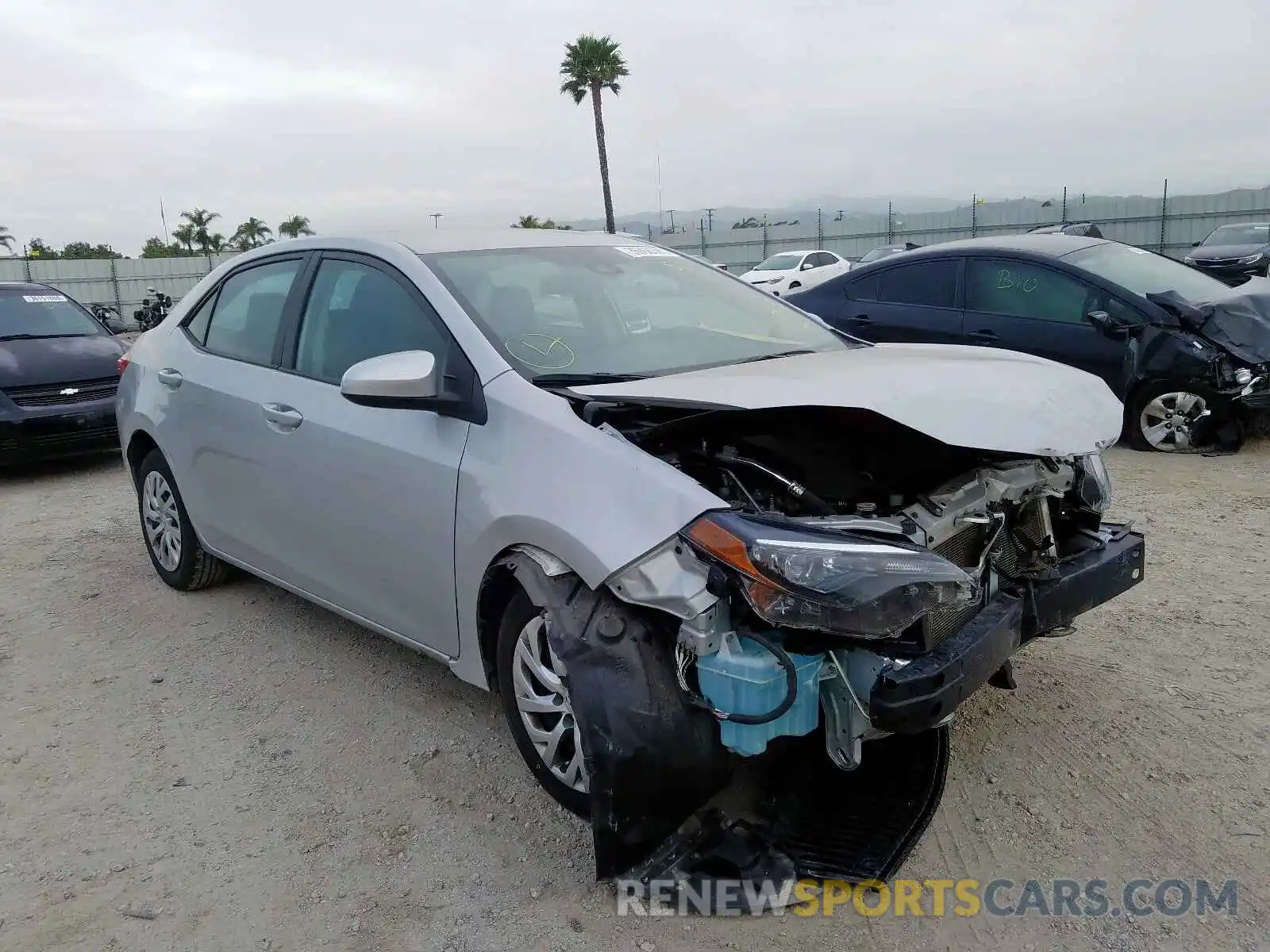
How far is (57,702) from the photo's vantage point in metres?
3.77

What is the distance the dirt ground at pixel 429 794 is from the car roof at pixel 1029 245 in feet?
10.7

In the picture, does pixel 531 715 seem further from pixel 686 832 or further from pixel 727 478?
pixel 727 478

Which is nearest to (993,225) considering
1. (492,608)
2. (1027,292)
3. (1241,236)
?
(1241,236)

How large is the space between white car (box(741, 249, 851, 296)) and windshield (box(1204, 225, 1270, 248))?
709 cm

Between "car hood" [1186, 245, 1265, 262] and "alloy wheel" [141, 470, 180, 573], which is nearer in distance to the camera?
"alloy wheel" [141, 470, 180, 573]

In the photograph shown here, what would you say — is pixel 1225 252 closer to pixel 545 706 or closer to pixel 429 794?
pixel 545 706

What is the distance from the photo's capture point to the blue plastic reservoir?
225 cm

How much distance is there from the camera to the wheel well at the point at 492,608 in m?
2.82

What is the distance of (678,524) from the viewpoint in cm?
233

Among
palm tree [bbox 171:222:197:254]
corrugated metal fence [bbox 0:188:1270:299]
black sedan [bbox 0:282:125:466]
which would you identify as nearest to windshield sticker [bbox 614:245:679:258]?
black sedan [bbox 0:282:125:466]

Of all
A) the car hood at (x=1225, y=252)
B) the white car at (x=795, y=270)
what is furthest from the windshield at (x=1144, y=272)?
the white car at (x=795, y=270)

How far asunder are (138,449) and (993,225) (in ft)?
89.6

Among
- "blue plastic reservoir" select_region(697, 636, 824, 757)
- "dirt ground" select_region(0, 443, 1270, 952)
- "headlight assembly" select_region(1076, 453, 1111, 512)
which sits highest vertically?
"headlight assembly" select_region(1076, 453, 1111, 512)

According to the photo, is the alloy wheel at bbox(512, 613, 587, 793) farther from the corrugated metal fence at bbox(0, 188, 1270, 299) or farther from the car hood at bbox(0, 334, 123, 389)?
the corrugated metal fence at bbox(0, 188, 1270, 299)
